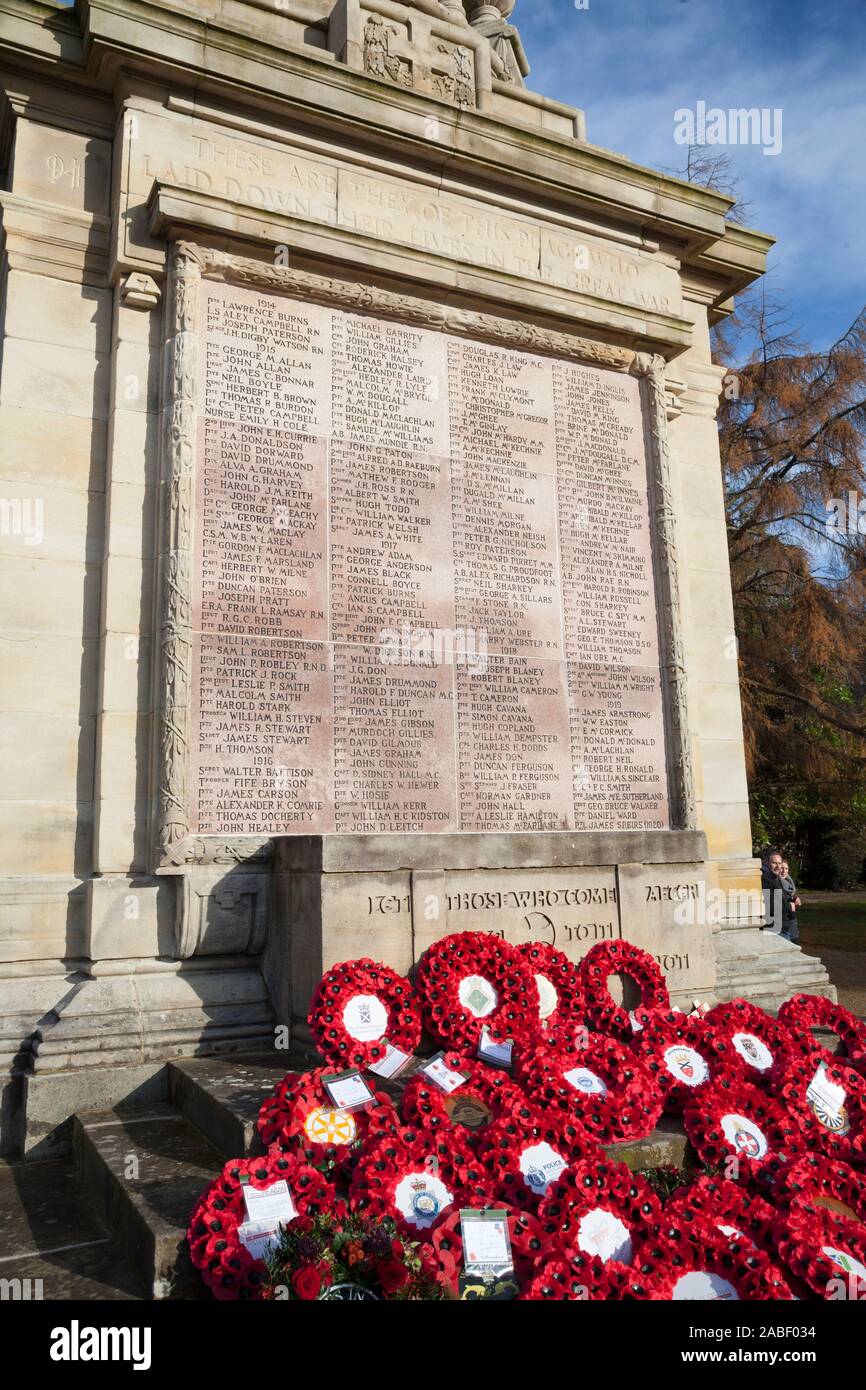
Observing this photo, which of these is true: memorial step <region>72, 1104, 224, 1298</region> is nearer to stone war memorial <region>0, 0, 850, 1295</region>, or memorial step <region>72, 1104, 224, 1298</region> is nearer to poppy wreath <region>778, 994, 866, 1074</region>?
stone war memorial <region>0, 0, 850, 1295</region>

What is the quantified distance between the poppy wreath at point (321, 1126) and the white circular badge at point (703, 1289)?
1212mm

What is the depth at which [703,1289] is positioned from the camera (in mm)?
3225

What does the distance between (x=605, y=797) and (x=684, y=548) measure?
2597 mm

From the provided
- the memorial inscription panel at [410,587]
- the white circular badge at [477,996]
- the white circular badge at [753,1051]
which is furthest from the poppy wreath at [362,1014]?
the white circular badge at [753,1051]

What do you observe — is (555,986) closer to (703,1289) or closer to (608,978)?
(608,978)

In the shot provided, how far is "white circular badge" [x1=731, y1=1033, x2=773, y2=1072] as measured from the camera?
5.05 meters

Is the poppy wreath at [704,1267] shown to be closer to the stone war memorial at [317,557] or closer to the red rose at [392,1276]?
→ the red rose at [392,1276]

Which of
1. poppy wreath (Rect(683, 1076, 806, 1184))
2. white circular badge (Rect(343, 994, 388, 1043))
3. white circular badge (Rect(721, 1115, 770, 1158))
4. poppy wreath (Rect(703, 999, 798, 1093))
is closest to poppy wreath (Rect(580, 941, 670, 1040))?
poppy wreath (Rect(703, 999, 798, 1093))

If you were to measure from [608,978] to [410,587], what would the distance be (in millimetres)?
2975

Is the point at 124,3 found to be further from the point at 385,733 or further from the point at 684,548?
the point at 684,548

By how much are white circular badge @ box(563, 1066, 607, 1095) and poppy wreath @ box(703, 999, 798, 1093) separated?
0.74m

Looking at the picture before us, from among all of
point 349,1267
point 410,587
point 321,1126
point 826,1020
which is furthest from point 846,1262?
point 410,587
